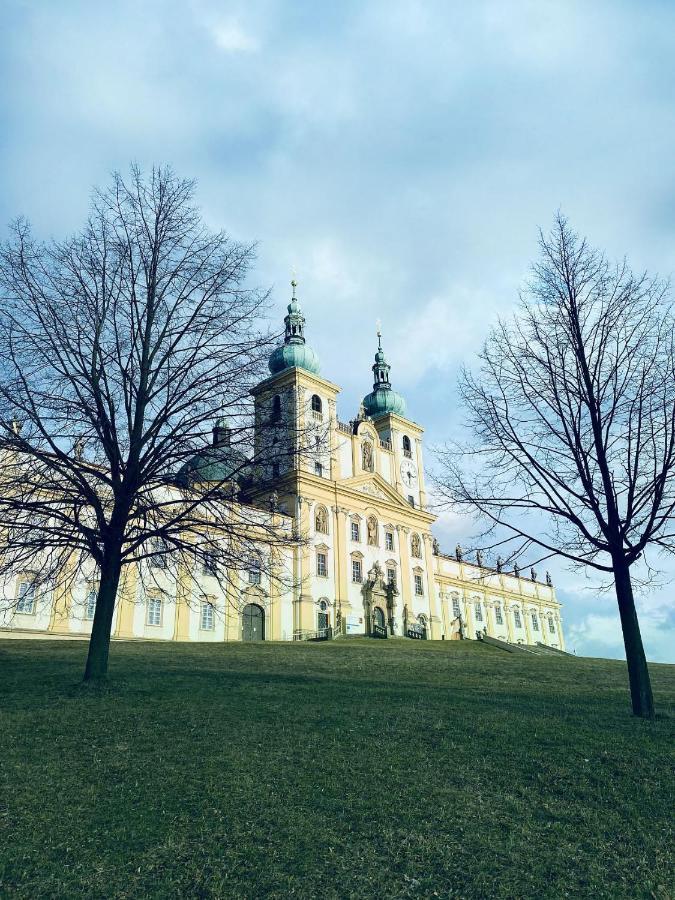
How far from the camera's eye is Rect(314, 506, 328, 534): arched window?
47375 mm

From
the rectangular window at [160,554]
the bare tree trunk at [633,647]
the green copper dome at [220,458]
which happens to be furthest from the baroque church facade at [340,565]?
the bare tree trunk at [633,647]

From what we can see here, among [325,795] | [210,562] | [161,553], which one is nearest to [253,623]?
[210,562]

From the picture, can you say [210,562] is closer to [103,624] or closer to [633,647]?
[103,624]

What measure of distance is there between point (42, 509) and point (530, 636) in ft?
250

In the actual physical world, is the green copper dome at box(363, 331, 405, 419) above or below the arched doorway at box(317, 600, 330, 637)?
above

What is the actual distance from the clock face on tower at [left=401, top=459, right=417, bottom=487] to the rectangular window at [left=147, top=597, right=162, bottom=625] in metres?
28.6

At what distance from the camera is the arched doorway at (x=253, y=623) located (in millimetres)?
41844

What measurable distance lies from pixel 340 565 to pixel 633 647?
117 ft

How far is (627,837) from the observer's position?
6613mm

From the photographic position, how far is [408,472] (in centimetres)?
6041

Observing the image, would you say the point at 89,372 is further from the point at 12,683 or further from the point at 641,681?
the point at 641,681

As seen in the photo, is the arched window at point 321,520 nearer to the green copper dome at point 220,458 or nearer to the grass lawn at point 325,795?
the green copper dome at point 220,458

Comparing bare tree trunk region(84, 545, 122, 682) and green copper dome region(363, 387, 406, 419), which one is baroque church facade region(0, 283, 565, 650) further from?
bare tree trunk region(84, 545, 122, 682)

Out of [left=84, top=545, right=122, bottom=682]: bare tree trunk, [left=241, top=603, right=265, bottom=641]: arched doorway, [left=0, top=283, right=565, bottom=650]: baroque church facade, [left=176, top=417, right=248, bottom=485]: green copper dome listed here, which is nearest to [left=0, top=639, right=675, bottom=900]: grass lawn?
[left=84, top=545, right=122, bottom=682]: bare tree trunk
